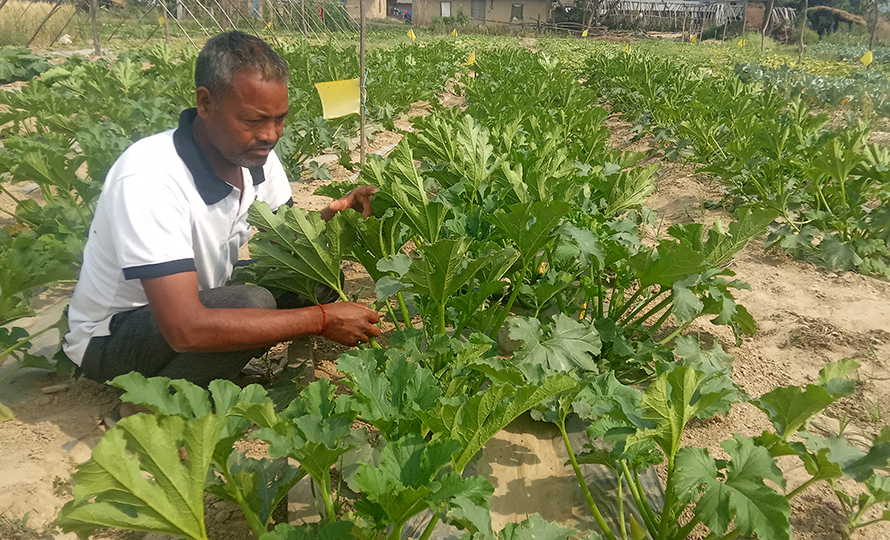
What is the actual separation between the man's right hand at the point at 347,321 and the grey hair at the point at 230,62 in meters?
0.86

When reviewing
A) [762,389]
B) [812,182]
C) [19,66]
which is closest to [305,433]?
[762,389]

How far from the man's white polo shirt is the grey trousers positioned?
0.17ft

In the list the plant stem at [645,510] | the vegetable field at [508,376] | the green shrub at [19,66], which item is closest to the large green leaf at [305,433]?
the vegetable field at [508,376]


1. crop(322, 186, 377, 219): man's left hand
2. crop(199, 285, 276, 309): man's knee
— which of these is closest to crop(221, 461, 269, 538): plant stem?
crop(199, 285, 276, 309): man's knee

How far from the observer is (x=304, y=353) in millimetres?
2959

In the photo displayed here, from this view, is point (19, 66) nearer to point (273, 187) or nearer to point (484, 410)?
point (273, 187)

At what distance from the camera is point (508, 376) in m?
1.68

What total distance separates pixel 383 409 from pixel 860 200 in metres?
3.86

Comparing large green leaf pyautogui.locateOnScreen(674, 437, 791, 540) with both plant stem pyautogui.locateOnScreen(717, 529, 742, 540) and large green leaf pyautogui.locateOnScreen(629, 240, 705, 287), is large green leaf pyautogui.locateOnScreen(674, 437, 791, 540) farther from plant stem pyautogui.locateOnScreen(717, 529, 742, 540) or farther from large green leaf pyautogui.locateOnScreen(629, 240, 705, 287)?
large green leaf pyautogui.locateOnScreen(629, 240, 705, 287)

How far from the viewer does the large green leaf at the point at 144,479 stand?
1.27 metres

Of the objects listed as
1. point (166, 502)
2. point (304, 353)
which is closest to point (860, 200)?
point (304, 353)

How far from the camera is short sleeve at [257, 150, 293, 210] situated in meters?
2.72

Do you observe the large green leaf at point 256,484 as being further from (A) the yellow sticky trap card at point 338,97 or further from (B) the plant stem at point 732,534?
(A) the yellow sticky trap card at point 338,97

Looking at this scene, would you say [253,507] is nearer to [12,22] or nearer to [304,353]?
[304,353]
